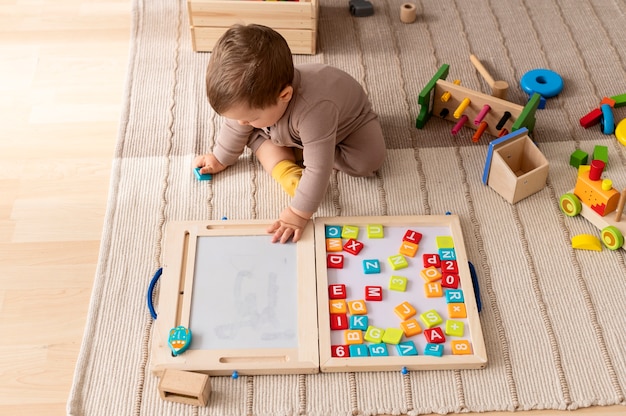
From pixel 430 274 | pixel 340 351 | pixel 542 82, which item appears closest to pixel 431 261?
pixel 430 274

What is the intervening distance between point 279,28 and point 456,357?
2.92ft

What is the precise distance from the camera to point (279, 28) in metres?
1.66

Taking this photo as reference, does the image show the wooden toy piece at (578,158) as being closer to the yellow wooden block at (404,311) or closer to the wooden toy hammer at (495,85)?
the wooden toy hammer at (495,85)

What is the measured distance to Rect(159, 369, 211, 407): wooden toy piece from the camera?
3.62ft

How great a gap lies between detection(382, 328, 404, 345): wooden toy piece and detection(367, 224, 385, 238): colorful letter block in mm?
199

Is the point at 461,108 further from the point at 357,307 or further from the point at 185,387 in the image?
the point at 185,387

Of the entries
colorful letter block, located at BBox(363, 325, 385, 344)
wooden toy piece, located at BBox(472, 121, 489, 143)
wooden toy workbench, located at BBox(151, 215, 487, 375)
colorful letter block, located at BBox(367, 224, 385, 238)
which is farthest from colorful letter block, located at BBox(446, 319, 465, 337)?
wooden toy piece, located at BBox(472, 121, 489, 143)

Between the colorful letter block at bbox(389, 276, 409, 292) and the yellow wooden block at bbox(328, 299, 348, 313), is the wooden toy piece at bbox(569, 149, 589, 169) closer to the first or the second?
the colorful letter block at bbox(389, 276, 409, 292)

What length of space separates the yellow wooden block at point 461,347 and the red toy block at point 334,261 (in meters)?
0.24

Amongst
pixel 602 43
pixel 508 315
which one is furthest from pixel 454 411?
pixel 602 43

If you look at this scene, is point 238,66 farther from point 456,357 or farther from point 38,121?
point 38,121

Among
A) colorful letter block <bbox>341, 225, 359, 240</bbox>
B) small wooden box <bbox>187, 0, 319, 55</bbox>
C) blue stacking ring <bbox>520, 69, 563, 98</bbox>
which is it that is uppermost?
small wooden box <bbox>187, 0, 319, 55</bbox>

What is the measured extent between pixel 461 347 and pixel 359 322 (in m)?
0.17

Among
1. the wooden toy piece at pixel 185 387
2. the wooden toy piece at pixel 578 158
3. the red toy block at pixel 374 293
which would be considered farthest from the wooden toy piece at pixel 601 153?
the wooden toy piece at pixel 185 387
